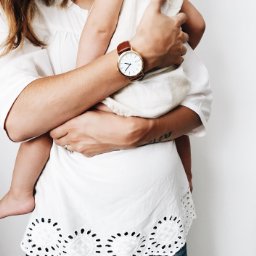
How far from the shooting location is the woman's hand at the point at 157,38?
2.88 ft

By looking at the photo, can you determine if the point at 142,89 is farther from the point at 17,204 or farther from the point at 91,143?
the point at 17,204

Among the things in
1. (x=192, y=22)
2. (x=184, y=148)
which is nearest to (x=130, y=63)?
(x=192, y=22)

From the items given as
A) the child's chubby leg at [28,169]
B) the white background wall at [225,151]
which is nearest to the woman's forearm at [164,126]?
the child's chubby leg at [28,169]

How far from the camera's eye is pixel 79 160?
0.95m

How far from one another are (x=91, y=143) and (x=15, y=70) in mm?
230

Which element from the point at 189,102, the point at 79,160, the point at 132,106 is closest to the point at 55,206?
the point at 79,160

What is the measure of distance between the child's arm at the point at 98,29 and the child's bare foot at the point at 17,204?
14.8 inches

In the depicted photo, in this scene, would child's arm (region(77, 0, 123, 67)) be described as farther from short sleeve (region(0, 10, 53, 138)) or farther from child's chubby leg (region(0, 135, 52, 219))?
child's chubby leg (region(0, 135, 52, 219))

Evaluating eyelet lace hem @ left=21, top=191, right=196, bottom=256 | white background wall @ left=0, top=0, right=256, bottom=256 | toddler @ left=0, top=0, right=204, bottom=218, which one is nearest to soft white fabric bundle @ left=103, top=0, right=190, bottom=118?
toddler @ left=0, top=0, right=204, bottom=218

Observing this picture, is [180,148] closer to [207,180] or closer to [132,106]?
[132,106]

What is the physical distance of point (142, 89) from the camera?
90 cm

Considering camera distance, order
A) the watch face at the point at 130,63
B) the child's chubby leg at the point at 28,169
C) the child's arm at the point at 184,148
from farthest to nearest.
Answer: the child's arm at the point at 184,148, the child's chubby leg at the point at 28,169, the watch face at the point at 130,63

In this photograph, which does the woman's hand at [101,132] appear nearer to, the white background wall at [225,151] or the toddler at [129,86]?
the toddler at [129,86]

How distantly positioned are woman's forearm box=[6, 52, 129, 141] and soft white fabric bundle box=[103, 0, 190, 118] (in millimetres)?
34
